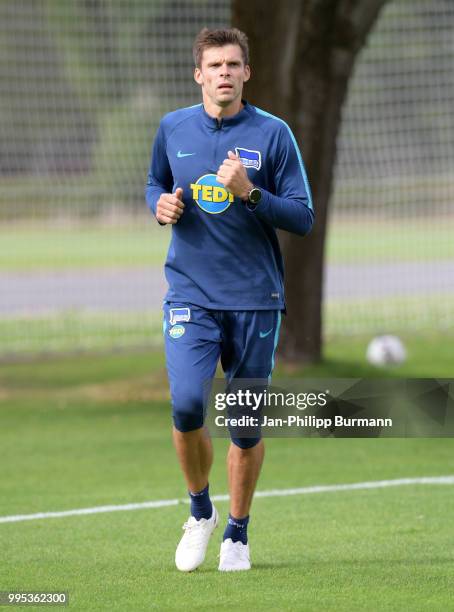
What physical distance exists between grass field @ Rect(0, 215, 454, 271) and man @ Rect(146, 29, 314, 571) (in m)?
12.4

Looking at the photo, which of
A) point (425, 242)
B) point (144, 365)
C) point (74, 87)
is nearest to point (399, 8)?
point (74, 87)

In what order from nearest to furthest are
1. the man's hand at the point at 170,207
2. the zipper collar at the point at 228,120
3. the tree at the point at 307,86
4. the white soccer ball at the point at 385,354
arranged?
the man's hand at the point at 170,207
the zipper collar at the point at 228,120
the tree at the point at 307,86
the white soccer ball at the point at 385,354

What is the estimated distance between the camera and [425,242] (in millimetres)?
33062

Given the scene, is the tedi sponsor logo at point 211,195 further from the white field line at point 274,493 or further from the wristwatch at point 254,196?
the white field line at point 274,493

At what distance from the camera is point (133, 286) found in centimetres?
2591

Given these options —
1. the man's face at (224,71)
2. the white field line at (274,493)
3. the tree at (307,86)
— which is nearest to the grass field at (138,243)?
the tree at (307,86)

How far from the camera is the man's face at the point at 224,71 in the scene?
623 cm

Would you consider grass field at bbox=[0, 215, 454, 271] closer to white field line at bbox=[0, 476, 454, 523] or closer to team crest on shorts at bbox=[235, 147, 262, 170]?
white field line at bbox=[0, 476, 454, 523]

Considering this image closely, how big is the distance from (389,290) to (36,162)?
7.90m

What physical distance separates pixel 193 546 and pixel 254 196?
5.62 ft

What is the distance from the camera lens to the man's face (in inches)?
245

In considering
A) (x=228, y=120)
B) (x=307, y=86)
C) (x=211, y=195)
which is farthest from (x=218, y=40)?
(x=307, y=86)

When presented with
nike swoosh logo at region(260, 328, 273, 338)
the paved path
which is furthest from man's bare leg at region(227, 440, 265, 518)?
the paved path

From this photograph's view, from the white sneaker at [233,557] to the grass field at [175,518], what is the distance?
65mm
